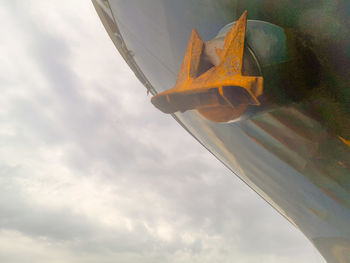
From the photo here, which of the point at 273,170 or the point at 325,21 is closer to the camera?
the point at 325,21

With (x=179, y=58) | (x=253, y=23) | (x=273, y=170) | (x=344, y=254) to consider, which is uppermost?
(x=179, y=58)

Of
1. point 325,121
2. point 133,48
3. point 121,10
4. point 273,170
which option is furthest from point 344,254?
point 121,10

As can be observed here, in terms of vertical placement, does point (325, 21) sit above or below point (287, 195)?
above

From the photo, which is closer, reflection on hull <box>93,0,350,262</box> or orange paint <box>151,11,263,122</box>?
orange paint <box>151,11,263,122</box>

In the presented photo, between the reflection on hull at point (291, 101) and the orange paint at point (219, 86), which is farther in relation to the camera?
the reflection on hull at point (291, 101)

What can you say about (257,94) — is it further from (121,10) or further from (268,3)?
(121,10)

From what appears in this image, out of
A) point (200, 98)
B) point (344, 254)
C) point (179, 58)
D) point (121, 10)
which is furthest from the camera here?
point (344, 254)

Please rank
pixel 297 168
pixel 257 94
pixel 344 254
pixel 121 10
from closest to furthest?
1. pixel 257 94
2. pixel 297 168
3. pixel 121 10
4. pixel 344 254

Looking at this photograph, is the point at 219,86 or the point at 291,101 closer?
the point at 219,86
